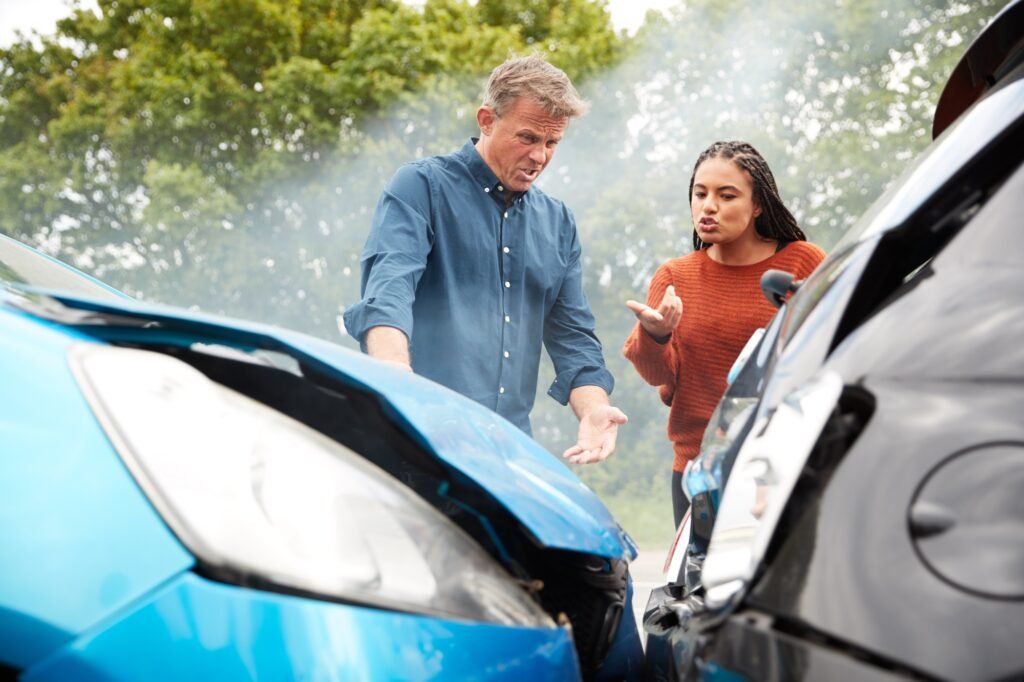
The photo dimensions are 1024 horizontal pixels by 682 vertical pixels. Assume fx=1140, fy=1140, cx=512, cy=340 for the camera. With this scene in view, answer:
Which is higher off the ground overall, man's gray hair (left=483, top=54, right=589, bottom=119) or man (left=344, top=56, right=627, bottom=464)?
man's gray hair (left=483, top=54, right=589, bottom=119)

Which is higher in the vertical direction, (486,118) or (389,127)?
(389,127)

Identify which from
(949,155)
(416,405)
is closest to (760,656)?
(416,405)

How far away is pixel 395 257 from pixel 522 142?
646mm

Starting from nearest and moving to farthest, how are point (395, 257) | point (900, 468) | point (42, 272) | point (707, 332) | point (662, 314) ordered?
1. point (900, 468)
2. point (42, 272)
3. point (662, 314)
4. point (395, 257)
5. point (707, 332)

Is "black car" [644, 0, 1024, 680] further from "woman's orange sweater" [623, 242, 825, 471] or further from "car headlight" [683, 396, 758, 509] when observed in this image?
"woman's orange sweater" [623, 242, 825, 471]

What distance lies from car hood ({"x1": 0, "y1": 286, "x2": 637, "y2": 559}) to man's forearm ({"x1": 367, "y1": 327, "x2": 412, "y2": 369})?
4.16 ft

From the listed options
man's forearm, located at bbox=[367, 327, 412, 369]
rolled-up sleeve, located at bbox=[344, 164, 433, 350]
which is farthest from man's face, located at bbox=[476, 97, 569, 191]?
man's forearm, located at bbox=[367, 327, 412, 369]

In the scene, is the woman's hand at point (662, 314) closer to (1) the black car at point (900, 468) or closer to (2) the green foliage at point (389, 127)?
(1) the black car at point (900, 468)

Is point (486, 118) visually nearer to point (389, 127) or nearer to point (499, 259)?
point (499, 259)

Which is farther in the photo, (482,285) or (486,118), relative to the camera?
(486,118)

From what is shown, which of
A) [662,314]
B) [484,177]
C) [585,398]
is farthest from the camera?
[484,177]

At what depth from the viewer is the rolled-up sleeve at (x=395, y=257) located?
9.70 feet

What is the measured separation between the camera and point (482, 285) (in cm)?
351

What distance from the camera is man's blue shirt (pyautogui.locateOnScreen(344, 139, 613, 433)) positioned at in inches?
134
